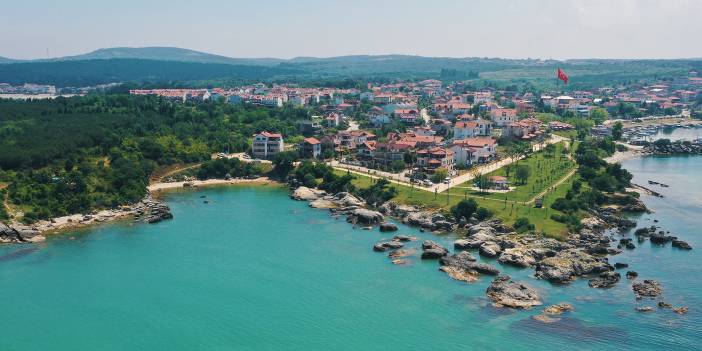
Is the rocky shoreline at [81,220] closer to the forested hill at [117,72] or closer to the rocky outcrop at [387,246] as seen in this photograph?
the rocky outcrop at [387,246]

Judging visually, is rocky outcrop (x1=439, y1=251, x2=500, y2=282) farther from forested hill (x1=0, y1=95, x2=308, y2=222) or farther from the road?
forested hill (x1=0, y1=95, x2=308, y2=222)

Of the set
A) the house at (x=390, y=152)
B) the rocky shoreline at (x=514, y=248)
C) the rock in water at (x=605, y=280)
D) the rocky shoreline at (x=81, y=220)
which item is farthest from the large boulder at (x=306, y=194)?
the rock in water at (x=605, y=280)

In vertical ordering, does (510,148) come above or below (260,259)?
above

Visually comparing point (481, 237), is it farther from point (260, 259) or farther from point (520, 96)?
point (520, 96)

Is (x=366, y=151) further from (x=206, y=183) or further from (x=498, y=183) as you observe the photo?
(x=498, y=183)

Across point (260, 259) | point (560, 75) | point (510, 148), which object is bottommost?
point (260, 259)

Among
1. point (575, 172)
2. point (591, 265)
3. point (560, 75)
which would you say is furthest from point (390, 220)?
point (560, 75)
